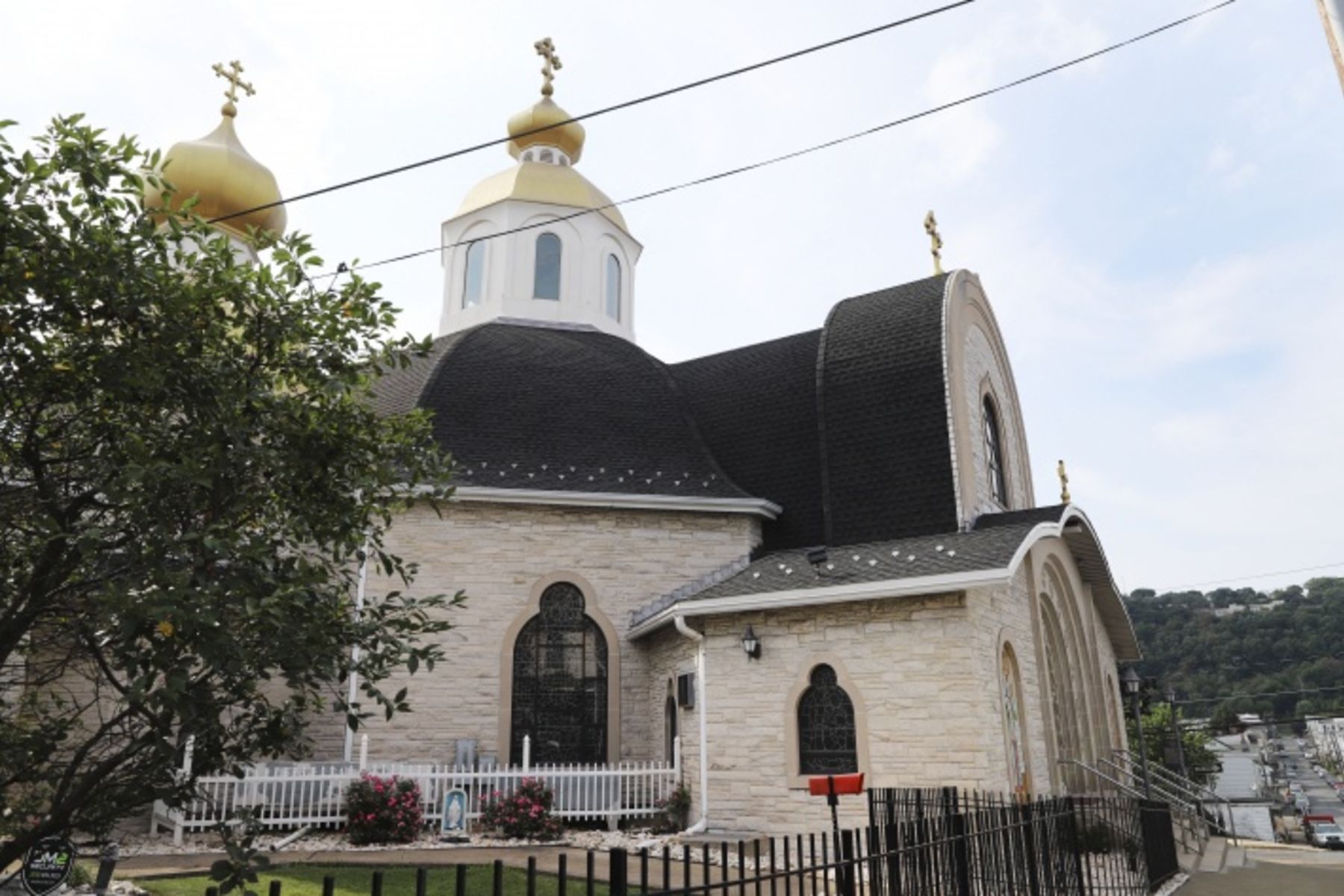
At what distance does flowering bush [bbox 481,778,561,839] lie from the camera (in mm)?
12312

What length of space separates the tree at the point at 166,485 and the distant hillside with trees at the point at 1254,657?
71362 mm

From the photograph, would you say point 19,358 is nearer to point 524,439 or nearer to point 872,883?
point 872,883

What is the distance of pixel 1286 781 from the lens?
368ft

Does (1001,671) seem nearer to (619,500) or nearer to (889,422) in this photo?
(889,422)

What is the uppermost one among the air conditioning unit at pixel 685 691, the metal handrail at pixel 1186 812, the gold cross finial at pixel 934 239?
the gold cross finial at pixel 934 239

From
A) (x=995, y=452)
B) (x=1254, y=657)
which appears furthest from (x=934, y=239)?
(x=1254, y=657)

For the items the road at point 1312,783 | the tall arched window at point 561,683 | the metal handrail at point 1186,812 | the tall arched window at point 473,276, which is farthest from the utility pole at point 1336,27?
the road at point 1312,783

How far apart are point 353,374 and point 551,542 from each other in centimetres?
1104

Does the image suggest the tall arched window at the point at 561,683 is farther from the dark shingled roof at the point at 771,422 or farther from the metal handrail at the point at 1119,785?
the metal handrail at the point at 1119,785

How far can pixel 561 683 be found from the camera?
1530cm

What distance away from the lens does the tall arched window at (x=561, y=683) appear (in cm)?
1493

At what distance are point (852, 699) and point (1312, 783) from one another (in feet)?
519

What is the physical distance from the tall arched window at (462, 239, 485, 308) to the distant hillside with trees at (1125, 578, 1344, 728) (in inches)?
2330

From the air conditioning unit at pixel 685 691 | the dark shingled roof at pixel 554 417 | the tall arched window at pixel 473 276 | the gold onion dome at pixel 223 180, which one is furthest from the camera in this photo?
the tall arched window at pixel 473 276
